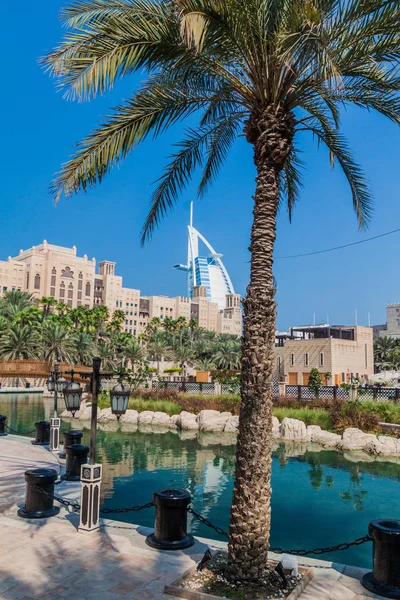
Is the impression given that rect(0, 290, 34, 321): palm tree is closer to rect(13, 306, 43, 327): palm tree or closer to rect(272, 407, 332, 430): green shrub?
rect(13, 306, 43, 327): palm tree

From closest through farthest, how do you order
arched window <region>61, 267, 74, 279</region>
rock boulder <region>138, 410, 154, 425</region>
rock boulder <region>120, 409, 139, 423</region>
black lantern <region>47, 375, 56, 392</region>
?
black lantern <region>47, 375, 56, 392</region> < rock boulder <region>138, 410, 154, 425</region> < rock boulder <region>120, 409, 139, 423</region> < arched window <region>61, 267, 74, 279</region>

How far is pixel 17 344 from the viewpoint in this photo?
181ft

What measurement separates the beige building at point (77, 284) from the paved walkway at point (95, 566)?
113m

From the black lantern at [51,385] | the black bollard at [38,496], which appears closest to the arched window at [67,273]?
the black lantern at [51,385]

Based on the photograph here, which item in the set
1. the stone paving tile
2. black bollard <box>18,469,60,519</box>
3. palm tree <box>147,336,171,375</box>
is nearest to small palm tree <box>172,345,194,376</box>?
palm tree <box>147,336,171,375</box>

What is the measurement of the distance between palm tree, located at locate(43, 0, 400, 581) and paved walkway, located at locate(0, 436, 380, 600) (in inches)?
40.8

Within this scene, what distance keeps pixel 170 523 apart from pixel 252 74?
6.56 meters

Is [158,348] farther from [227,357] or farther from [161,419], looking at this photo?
[161,419]

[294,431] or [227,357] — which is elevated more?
[227,357]

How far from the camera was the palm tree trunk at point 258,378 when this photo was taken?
5914 mm

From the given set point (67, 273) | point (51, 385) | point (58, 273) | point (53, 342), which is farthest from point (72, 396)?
point (67, 273)

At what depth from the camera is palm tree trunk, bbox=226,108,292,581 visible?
5.91 meters

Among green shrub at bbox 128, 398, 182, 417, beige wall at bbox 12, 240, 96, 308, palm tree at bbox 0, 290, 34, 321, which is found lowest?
green shrub at bbox 128, 398, 182, 417

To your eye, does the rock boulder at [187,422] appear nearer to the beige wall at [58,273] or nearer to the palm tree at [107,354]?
the palm tree at [107,354]
